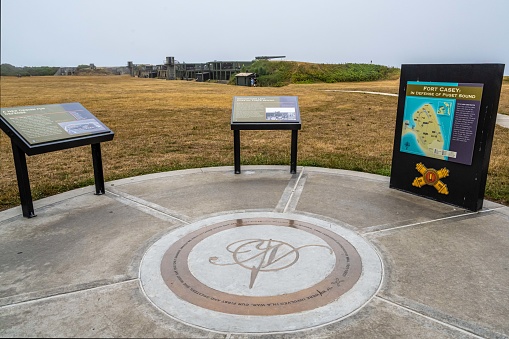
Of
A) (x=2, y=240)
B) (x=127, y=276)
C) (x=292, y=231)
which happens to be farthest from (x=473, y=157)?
(x=2, y=240)

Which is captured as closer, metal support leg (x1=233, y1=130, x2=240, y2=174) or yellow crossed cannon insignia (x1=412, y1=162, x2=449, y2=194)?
yellow crossed cannon insignia (x1=412, y1=162, x2=449, y2=194)

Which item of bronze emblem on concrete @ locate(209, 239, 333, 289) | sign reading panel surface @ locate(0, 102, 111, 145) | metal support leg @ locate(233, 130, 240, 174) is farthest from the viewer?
metal support leg @ locate(233, 130, 240, 174)

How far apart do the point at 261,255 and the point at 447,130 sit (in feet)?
10.6

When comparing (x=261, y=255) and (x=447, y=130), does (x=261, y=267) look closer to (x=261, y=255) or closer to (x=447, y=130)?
(x=261, y=255)

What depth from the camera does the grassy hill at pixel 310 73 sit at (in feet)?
162

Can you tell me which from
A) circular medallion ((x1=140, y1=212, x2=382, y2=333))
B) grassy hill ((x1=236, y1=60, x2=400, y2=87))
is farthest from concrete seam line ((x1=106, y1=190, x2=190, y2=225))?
grassy hill ((x1=236, y1=60, x2=400, y2=87))

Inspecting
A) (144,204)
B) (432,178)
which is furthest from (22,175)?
(432,178)

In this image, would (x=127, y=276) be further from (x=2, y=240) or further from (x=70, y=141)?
(x=70, y=141)

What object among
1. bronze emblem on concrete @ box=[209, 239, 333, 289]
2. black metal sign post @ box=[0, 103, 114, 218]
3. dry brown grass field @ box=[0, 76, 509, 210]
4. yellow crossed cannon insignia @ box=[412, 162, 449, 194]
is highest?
black metal sign post @ box=[0, 103, 114, 218]

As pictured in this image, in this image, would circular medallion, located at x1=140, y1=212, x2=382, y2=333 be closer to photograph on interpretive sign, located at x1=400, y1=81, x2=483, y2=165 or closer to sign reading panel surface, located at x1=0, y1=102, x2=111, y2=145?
photograph on interpretive sign, located at x1=400, y1=81, x2=483, y2=165

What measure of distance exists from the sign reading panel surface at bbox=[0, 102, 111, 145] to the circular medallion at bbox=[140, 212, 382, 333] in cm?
221

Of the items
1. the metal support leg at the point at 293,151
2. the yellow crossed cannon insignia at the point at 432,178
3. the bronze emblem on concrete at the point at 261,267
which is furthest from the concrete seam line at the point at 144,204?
the yellow crossed cannon insignia at the point at 432,178

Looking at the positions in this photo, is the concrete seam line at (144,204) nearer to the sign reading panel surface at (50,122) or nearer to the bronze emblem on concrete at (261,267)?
the bronze emblem on concrete at (261,267)

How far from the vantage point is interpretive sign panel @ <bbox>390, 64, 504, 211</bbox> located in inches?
197
